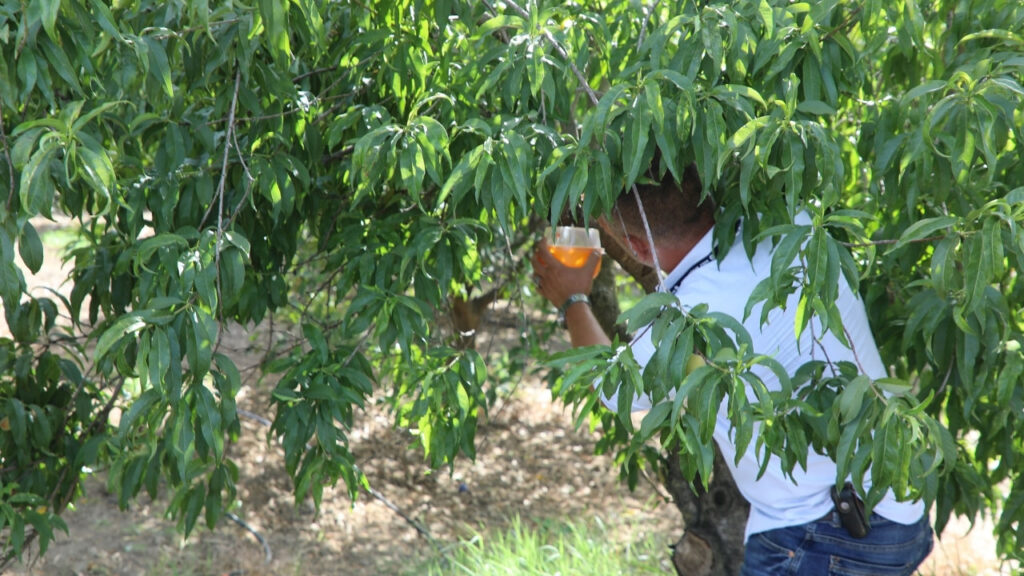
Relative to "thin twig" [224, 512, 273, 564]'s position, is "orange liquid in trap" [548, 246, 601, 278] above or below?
above

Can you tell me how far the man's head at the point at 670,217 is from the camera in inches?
81.2

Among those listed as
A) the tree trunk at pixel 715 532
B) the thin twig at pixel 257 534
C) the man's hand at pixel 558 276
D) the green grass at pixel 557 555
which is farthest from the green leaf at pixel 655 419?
the thin twig at pixel 257 534

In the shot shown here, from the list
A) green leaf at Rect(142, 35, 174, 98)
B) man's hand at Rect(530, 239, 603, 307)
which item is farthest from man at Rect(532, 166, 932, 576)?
green leaf at Rect(142, 35, 174, 98)

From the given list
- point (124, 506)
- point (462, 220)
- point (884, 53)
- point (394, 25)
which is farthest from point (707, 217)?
point (124, 506)

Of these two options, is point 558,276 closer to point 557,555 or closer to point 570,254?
point 570,254

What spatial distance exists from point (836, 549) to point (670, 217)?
83cm

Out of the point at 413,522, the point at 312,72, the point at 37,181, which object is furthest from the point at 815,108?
the point at 413,522

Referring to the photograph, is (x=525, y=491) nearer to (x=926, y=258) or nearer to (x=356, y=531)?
(x=356, y=531)

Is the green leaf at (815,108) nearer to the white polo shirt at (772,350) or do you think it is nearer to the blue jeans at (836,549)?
the white polo shirt at (772,350)

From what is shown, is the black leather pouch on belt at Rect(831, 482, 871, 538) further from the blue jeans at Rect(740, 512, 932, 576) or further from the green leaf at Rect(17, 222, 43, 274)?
the green leaf at Rect(17, 222, 43, 274)

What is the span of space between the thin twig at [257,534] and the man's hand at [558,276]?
2.77m

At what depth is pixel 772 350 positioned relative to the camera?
2000 mm

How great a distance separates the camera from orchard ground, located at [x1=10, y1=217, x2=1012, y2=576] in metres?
4.55

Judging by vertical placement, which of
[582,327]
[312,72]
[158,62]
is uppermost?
[158,62]
